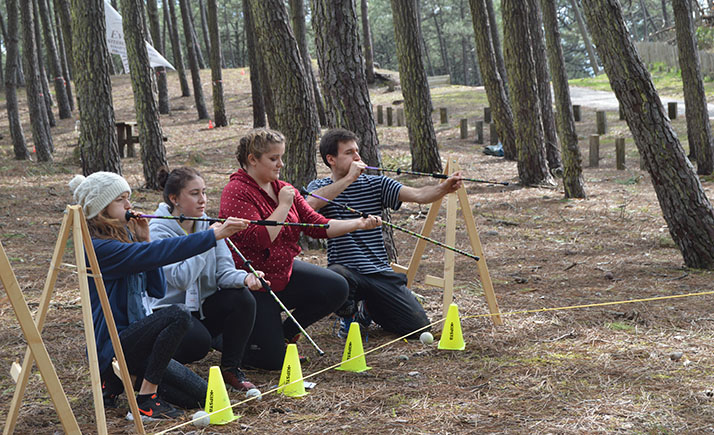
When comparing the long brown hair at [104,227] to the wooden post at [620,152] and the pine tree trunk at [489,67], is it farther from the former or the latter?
the wooden post at [620,152]

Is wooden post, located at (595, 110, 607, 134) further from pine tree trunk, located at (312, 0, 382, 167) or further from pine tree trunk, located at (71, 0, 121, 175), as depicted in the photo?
pine tree trunk, located at (312, 0, 382, 167)

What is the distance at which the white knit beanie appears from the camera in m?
3.50

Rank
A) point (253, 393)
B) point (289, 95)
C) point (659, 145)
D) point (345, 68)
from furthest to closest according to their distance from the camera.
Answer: point (289, 95)
point (659, 145)
point (345, 68)
point (253, 393)

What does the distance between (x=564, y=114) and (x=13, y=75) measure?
11.3 meters

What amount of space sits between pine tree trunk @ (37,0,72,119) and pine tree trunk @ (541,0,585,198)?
597 inches

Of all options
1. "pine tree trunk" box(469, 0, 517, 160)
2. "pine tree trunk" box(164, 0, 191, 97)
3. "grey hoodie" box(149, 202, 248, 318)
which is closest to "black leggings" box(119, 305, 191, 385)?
"grey hoodie" box(149, 202, 248, 318)

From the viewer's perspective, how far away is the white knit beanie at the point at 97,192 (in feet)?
11.5

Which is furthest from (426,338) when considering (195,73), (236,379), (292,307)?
(195,73)

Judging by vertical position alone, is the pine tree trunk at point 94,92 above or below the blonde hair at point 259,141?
above

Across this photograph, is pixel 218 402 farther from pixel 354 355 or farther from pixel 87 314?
pixel 354 355

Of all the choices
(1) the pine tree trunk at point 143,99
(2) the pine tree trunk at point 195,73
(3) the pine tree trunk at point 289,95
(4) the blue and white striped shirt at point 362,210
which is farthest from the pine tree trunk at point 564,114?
(2) the pine tree trunk at point 195,73

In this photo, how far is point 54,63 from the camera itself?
71.3 ft

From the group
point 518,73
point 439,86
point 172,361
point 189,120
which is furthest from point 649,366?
point 439,86

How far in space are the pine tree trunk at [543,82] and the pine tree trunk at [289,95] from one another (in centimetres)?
696
